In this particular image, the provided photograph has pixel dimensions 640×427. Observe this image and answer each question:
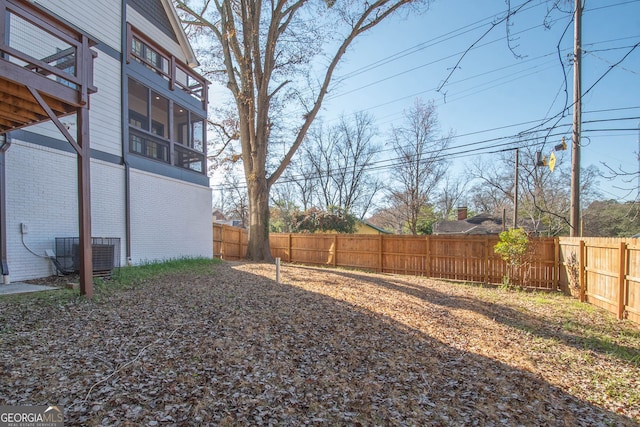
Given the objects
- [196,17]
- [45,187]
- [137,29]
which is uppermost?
[196,17]

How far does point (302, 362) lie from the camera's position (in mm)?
3625

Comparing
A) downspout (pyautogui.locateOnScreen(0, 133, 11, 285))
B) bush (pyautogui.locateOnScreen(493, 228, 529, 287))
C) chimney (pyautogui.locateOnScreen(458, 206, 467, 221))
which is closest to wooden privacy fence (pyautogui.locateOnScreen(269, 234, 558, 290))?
bush (pyautogui.locateOnScreen(493, 228, 529, 287))

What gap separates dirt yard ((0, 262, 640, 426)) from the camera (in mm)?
2654

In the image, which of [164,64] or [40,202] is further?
[164,64]

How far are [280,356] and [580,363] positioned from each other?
398 centimetres

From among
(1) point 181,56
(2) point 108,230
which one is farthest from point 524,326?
(1) point 181,56

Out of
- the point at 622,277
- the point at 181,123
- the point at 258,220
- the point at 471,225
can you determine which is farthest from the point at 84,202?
the point at 471,225

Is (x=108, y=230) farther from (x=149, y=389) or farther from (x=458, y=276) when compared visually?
(x=458, y=276)

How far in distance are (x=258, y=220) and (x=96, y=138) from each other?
6.20m

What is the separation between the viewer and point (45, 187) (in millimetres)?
6668

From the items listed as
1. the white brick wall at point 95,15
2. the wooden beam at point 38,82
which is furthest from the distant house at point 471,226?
the wooden beam at point 38,82

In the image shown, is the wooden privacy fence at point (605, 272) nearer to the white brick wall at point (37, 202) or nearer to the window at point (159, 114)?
the white brick wall at point (37, 202)

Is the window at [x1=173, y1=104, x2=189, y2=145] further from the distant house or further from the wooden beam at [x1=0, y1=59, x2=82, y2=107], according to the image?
the distant house

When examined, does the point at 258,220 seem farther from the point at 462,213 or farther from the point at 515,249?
the point at 462,213
